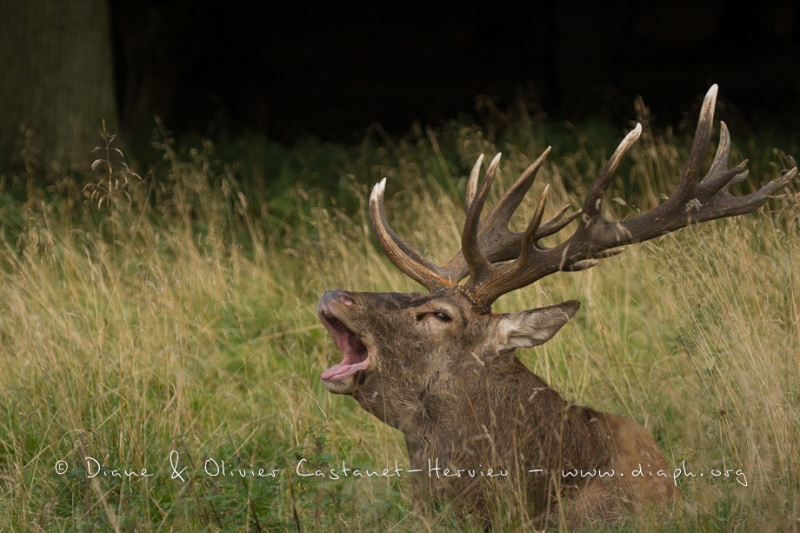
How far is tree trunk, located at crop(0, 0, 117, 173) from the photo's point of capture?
10984mm

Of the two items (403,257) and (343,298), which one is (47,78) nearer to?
(403,257)

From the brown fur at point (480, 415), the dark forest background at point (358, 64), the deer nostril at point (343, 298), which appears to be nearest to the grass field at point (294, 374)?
the brown fur at point (480, 415)

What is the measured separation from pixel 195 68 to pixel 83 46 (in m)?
9.23

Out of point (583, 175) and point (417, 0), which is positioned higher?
point (417, 0)

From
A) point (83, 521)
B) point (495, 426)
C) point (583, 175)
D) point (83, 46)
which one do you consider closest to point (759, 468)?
point (495, 426)

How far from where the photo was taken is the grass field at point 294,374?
457cm

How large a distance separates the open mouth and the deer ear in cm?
54

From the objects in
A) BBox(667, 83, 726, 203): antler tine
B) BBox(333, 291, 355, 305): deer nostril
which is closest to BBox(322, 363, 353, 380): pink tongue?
BBox(333, 291, 355, 305): deer nostril

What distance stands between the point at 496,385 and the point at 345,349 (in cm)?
60

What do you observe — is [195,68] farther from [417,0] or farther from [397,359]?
[397,359]

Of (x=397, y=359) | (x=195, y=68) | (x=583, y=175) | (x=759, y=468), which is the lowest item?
(x=759, y=468)

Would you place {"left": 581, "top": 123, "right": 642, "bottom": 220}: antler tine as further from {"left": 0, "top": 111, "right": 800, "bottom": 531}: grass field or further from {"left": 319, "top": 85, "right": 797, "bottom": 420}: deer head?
{"left": 0, "top": 111, "right": 800, "bottom": 531}: grass field

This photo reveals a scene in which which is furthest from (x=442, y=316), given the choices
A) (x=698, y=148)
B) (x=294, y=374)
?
(x=294, y=374)

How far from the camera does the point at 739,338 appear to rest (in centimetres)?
527
